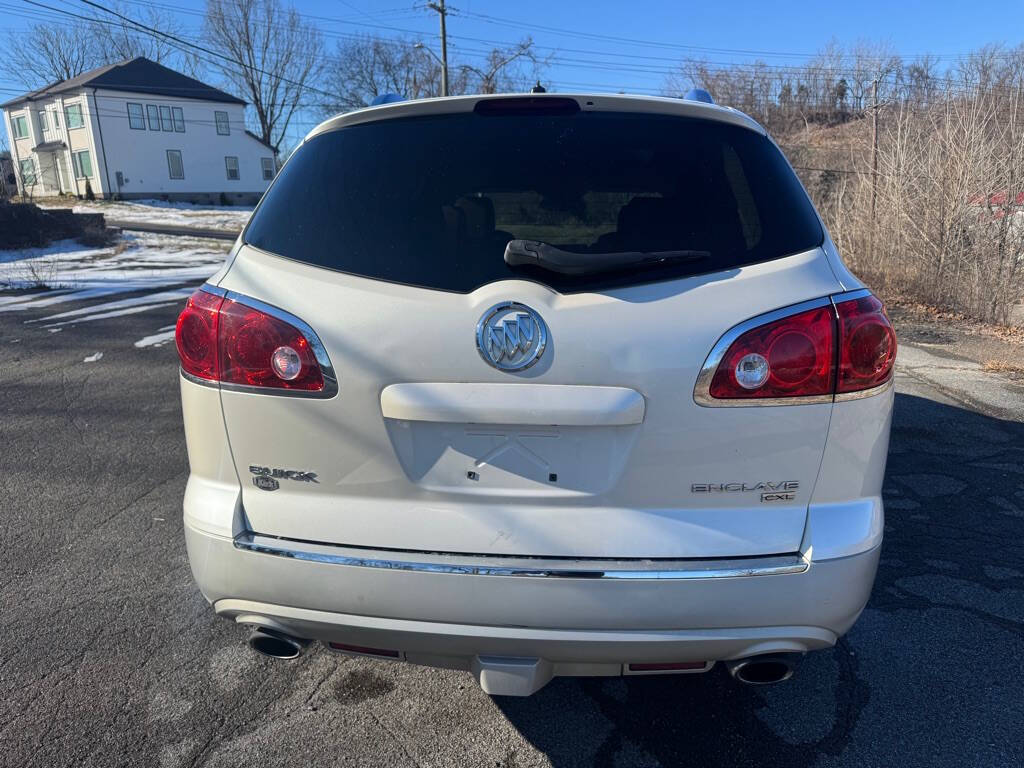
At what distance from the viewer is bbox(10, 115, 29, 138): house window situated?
166 feet

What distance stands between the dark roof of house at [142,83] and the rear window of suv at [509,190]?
168 feet

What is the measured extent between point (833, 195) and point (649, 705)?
13265 millimetres

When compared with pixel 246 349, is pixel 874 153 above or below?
above

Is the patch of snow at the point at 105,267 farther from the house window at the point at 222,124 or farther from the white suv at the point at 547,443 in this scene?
the house window at the point at 222,124

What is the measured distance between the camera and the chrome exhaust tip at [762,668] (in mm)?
1844

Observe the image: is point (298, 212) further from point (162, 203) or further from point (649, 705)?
point (162, 203)

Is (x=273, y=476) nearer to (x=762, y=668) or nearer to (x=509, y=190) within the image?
(x=509, y=190)

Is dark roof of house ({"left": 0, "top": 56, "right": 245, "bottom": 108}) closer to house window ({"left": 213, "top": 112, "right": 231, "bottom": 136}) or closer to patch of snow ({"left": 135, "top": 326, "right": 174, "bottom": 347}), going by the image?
house window ({"left": 213, "top": 112, "right": 231, "bottom": 136})

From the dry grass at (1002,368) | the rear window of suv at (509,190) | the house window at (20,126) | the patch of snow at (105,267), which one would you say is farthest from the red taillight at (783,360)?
the house window at (20,126)

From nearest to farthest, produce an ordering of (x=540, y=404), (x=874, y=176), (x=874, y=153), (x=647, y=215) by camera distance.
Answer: (x=540, y=404)
(x=647, y=215)
(x=874, y=176)
(x=874, y=153)

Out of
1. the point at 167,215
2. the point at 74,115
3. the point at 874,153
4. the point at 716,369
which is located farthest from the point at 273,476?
the point at 74,115

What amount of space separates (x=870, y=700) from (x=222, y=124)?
182 ft

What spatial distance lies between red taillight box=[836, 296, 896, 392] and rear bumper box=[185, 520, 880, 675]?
17.7 inches

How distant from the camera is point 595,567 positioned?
1737 mm
